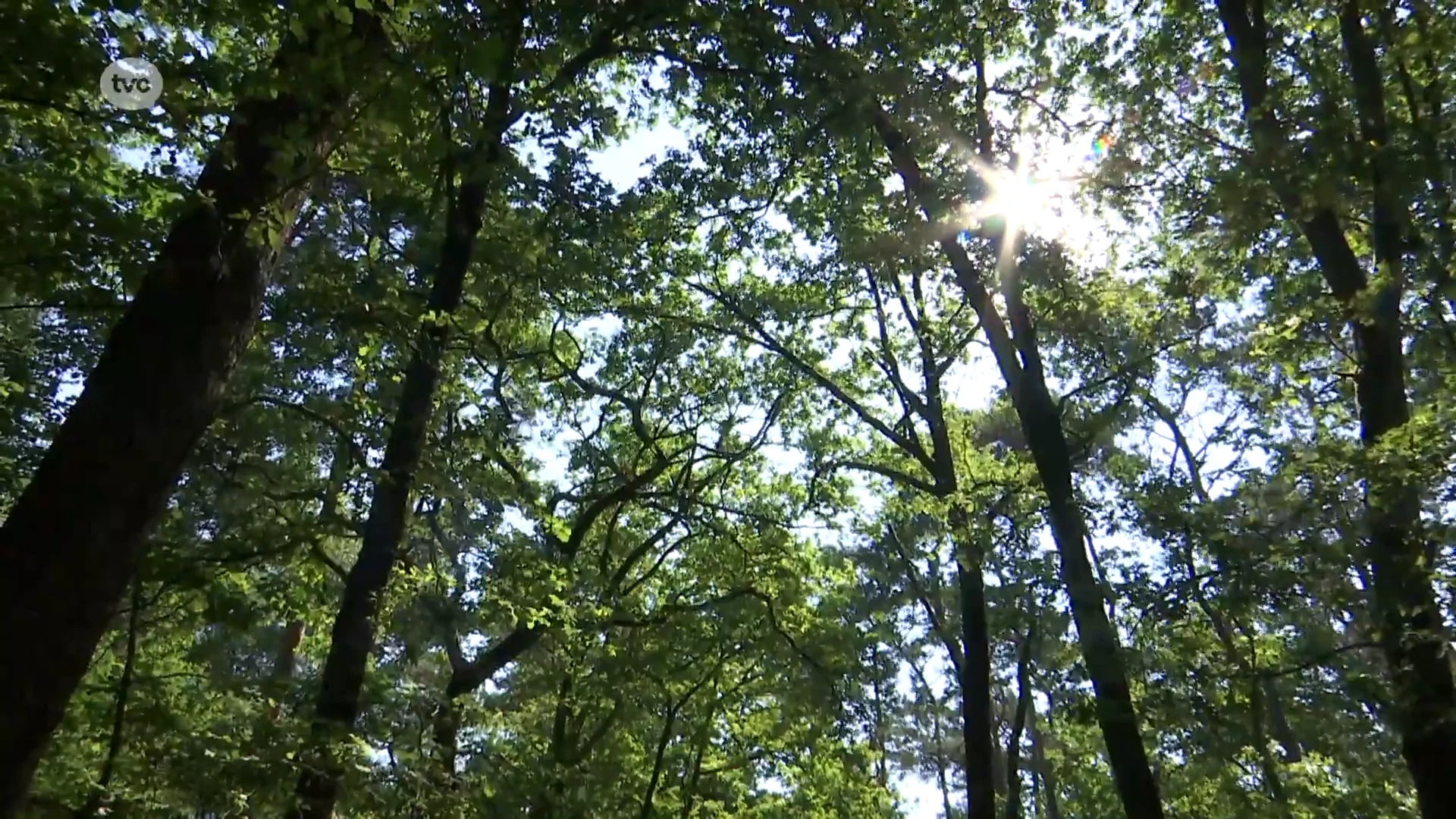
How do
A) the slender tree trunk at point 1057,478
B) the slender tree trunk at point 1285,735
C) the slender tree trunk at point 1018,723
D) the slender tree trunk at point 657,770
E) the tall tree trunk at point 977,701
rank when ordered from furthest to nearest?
1. the slender tree trunk at point 1285,735
2. the slender tree trunk at point 1018,723
3. the slender tree trunk at point 657,770
4. the tall tree trunk at point 977,701
5. the slender tree trunk at point 1057,478

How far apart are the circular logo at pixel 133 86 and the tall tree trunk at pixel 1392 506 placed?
5.89m

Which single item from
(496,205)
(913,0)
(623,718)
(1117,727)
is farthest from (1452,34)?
(623,718)

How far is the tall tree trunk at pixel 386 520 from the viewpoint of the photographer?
17.2 ft

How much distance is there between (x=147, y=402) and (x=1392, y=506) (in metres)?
6.65

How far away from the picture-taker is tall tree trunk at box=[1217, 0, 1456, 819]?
5629 mm

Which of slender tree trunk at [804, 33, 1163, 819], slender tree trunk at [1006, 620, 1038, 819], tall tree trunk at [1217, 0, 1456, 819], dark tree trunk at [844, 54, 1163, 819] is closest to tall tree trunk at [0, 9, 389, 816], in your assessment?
slender tree trunk at [804, 33, 1163, 819]

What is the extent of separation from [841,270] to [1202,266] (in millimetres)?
4755

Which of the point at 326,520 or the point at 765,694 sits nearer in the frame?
the point at 326,520

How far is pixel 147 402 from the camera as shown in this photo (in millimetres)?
3223

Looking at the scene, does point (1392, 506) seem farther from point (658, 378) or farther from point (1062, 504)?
point (658, 378)

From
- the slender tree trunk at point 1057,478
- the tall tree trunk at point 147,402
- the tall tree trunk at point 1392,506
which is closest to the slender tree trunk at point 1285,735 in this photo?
the slender tree trunk at point 1057,478

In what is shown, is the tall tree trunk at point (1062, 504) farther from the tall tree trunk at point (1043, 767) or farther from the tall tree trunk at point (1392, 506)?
the tall tree trunk at point (1043, 767)

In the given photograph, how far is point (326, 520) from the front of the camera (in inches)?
223

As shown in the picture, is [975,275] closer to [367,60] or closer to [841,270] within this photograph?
[841,270]
